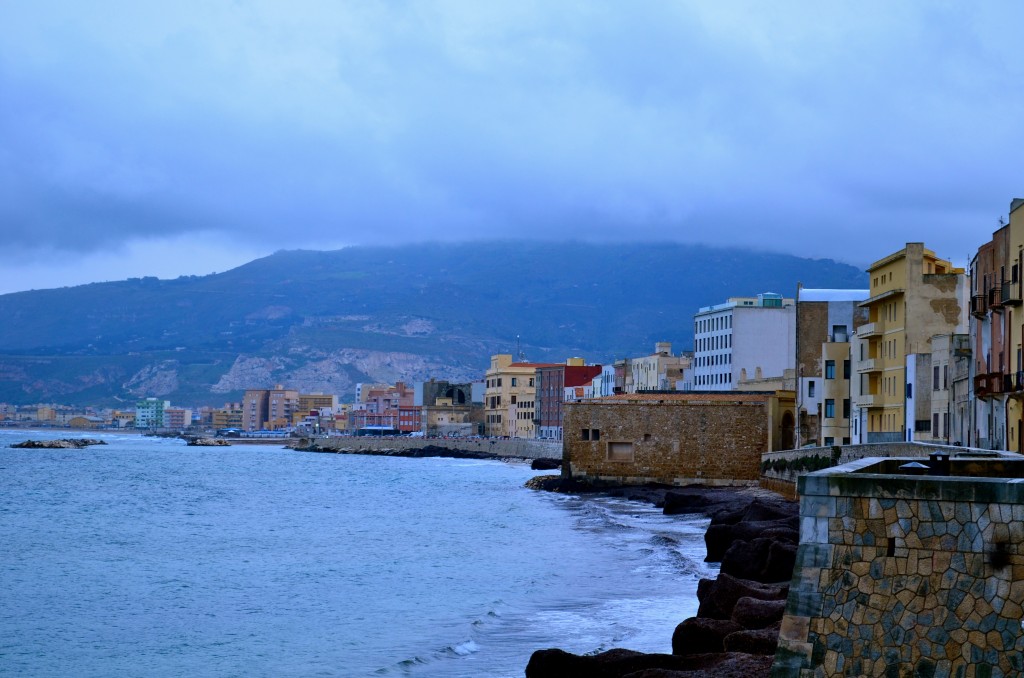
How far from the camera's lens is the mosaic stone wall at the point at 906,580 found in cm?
928

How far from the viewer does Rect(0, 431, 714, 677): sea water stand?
2141 cm

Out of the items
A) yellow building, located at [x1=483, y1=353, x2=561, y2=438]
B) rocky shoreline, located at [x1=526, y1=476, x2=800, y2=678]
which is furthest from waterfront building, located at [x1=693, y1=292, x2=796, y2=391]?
rocky shoreline, located at [x1=526, y1=476, x2=800, y2=678]

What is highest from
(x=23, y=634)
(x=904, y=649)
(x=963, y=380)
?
(x=963, y=380)

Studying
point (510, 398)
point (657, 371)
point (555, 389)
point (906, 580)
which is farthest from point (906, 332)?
point (510, 398)

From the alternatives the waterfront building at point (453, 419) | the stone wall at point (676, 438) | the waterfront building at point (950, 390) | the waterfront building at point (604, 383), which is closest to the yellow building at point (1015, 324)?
the waterfront building at point (950, 390)

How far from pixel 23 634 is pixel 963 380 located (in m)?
24.3

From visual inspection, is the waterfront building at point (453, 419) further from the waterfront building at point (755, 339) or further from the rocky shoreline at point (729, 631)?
the rocky shoreline at point (729, 631)

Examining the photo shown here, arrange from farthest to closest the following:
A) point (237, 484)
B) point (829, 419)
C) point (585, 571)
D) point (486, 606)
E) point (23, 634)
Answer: point (237, 484) < point (829, 419) < point (585, 571) < point (486, 606) < point (23, 634)

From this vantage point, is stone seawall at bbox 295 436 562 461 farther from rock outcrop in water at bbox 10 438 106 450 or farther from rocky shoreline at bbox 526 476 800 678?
rocky shoreline at bbox 526 476 800 678

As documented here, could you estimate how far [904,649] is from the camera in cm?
955

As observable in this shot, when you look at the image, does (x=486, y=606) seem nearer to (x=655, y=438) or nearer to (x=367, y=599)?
(x=367, y=599)

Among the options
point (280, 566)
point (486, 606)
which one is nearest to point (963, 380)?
point (486, 606)

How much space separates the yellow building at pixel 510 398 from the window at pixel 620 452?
3312 inches

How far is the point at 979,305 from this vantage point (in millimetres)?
32938
